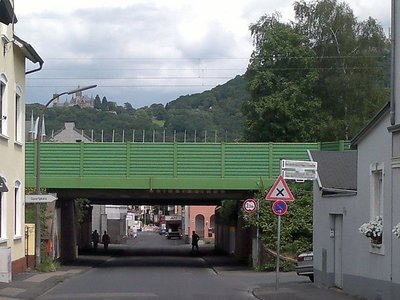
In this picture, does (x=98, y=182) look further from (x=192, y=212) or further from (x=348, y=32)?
(x=192, y=212)

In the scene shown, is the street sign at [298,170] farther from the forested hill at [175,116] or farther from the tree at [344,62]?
the forested hill at [175,116]

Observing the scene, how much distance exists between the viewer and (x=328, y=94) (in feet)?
194

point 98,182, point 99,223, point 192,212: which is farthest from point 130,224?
point 98,182

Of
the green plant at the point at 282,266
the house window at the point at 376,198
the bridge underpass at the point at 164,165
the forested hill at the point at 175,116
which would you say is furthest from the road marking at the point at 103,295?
the forested hill at the point at 175,116

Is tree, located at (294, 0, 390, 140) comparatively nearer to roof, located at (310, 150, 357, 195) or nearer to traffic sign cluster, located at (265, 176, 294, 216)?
roof, located at (310, 150, 357, 195)

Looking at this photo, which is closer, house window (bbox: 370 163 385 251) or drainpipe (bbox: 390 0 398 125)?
drainpipe (bbox: 390 0 398 125)

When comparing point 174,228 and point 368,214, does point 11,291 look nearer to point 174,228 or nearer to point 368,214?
point 368,214

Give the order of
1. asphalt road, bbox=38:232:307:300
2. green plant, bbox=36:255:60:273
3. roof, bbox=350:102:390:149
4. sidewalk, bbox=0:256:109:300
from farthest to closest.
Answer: green plant, bbox=36:255:60:273 < asphalt road, bbox=38:232:307:300 < sidewalk, bbox=0:256:109:300 < roof, bbox=350:102:390:149

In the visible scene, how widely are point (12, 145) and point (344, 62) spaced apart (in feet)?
104

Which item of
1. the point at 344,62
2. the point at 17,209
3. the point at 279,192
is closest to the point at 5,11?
the point at 279,192

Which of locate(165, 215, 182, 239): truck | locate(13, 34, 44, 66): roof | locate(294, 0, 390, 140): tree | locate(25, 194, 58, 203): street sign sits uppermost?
locate(294, 0, 390, 140): tree

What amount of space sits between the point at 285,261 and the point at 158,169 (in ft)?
23.8

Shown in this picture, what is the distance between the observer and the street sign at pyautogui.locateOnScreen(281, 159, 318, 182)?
23.2 meters

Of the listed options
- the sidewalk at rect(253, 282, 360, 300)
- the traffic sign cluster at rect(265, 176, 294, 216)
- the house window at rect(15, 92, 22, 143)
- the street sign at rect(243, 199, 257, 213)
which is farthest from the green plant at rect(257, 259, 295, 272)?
the traffic sign cluster at rect(265, 176, 294, 216)
